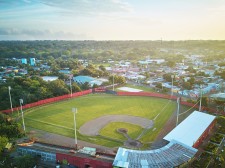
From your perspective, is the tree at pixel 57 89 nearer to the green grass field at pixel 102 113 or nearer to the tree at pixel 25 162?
the green grass field at pixel 102 113

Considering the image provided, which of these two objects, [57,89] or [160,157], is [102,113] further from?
[160,157]

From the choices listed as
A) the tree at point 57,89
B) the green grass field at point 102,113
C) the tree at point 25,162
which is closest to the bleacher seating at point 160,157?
the green grass field at point 102,113

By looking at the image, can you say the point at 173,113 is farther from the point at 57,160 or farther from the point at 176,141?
the point at 57,160

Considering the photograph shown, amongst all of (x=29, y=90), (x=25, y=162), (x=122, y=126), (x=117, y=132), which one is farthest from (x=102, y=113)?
(x=25, y=162)

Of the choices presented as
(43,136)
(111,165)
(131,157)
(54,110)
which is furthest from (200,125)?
(54,110)

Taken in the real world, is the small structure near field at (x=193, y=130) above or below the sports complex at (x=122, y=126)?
above

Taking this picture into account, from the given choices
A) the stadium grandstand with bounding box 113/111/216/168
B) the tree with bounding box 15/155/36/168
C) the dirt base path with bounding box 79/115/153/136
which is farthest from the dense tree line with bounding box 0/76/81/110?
the stadium grandstand with bounding box 113/111/216/168
